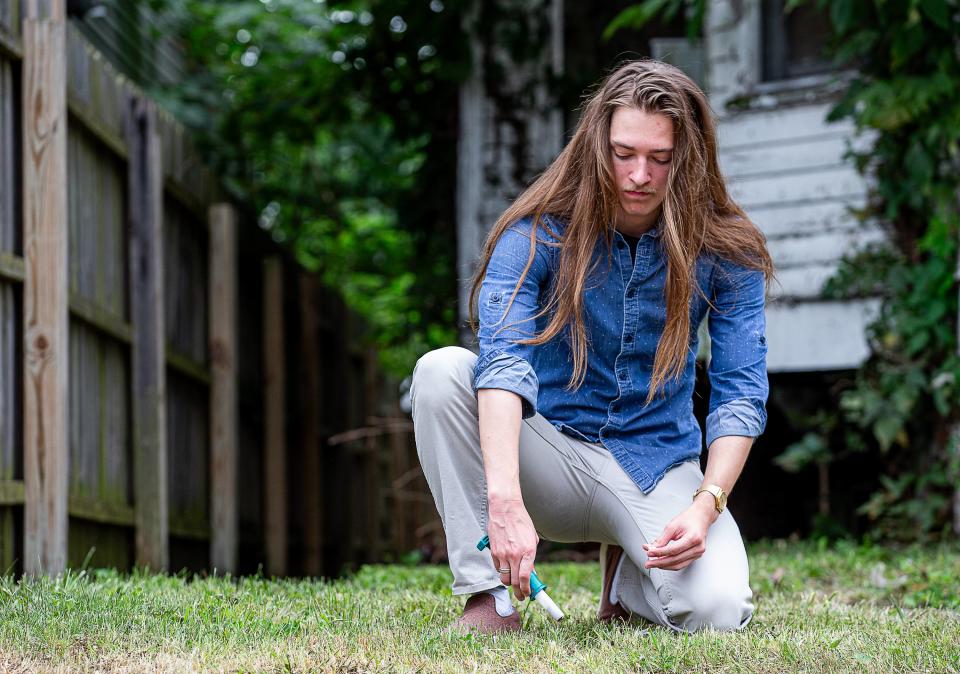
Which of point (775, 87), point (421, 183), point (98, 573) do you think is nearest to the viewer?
point (98, 573)

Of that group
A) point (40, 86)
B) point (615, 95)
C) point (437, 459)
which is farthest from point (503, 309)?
point (40, 86)

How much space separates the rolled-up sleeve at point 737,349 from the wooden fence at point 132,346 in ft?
7.34

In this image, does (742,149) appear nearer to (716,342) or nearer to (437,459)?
(716,342)

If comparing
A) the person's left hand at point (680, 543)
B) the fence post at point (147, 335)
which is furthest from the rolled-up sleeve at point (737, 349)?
the fence post at point (147, 335)

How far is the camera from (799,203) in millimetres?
6734

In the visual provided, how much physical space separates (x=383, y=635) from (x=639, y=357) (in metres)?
0.92

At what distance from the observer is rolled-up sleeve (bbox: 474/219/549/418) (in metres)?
2.71

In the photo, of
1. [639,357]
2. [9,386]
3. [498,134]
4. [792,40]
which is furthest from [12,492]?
[792,40]

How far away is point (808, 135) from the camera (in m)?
6.73

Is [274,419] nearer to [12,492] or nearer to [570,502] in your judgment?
[12,492]

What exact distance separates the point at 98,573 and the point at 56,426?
0.55 meters

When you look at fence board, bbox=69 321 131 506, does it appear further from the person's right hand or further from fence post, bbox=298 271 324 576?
fence post, bbox=298 271 324 576

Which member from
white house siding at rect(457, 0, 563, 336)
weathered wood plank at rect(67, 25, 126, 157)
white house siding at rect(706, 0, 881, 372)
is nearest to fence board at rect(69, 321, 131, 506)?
weathered wood plank at rect(67, 25, 126, 157)

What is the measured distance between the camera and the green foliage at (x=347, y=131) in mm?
8016
